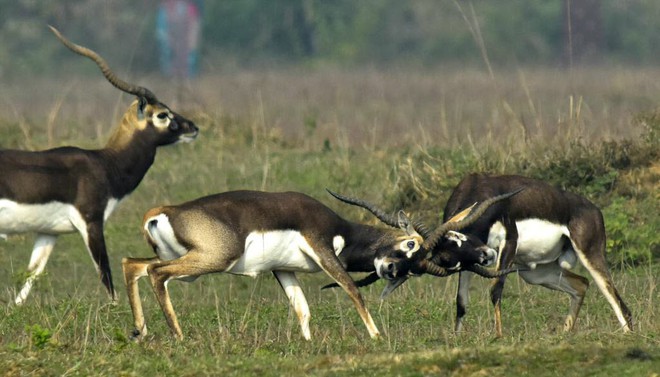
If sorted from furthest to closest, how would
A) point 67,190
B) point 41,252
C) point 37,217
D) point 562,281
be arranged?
1. point 41,252
2. point 67,190
3. point 37,217
4. point 562,281

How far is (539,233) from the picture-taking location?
31.7 feet

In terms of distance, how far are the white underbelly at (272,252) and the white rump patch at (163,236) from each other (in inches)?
14.0

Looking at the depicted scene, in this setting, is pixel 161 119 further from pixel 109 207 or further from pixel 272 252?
pixel 272 252

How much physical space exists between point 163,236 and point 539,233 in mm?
2487

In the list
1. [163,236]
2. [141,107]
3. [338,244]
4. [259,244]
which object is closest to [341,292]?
[141,107]

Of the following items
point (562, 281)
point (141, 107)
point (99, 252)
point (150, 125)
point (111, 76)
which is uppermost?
point (111, 76)

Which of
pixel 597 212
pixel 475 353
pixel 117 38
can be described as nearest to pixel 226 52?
pixel 117 38

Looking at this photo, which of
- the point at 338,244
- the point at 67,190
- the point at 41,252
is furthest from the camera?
the point at 41,252

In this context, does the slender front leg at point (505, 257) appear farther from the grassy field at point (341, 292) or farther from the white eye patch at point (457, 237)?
the white eye patch at point (457, 237)

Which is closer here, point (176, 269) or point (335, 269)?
point (176, 269)

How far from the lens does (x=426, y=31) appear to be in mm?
39375

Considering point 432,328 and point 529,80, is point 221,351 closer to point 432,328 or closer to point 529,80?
point 432,328

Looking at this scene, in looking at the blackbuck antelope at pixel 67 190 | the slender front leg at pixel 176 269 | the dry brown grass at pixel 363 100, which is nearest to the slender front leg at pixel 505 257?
the slender front leg at pixel 176 269

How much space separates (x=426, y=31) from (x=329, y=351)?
31.7 m
